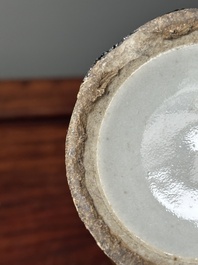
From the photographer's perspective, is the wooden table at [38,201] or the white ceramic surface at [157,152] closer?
the white ceramic surface at [157,152]

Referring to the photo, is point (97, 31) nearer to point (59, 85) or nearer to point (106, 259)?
point (59, 85)

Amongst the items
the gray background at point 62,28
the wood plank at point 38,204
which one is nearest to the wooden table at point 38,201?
the wood plank at point 38,204

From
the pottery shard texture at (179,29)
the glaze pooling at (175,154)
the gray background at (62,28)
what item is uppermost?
the gray background at (62,28)

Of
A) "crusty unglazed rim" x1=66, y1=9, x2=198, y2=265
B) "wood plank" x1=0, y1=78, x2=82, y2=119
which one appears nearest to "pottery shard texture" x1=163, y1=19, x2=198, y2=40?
"crusty unglazed rim" x1=66, y1=9, x2=198, y2=265

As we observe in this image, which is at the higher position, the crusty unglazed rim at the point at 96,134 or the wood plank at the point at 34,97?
the wood plank at the point at 34,97

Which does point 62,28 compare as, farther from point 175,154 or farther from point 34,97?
point 175,154

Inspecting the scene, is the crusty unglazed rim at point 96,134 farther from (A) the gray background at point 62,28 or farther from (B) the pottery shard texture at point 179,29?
(A) the gray background at point 62,28
